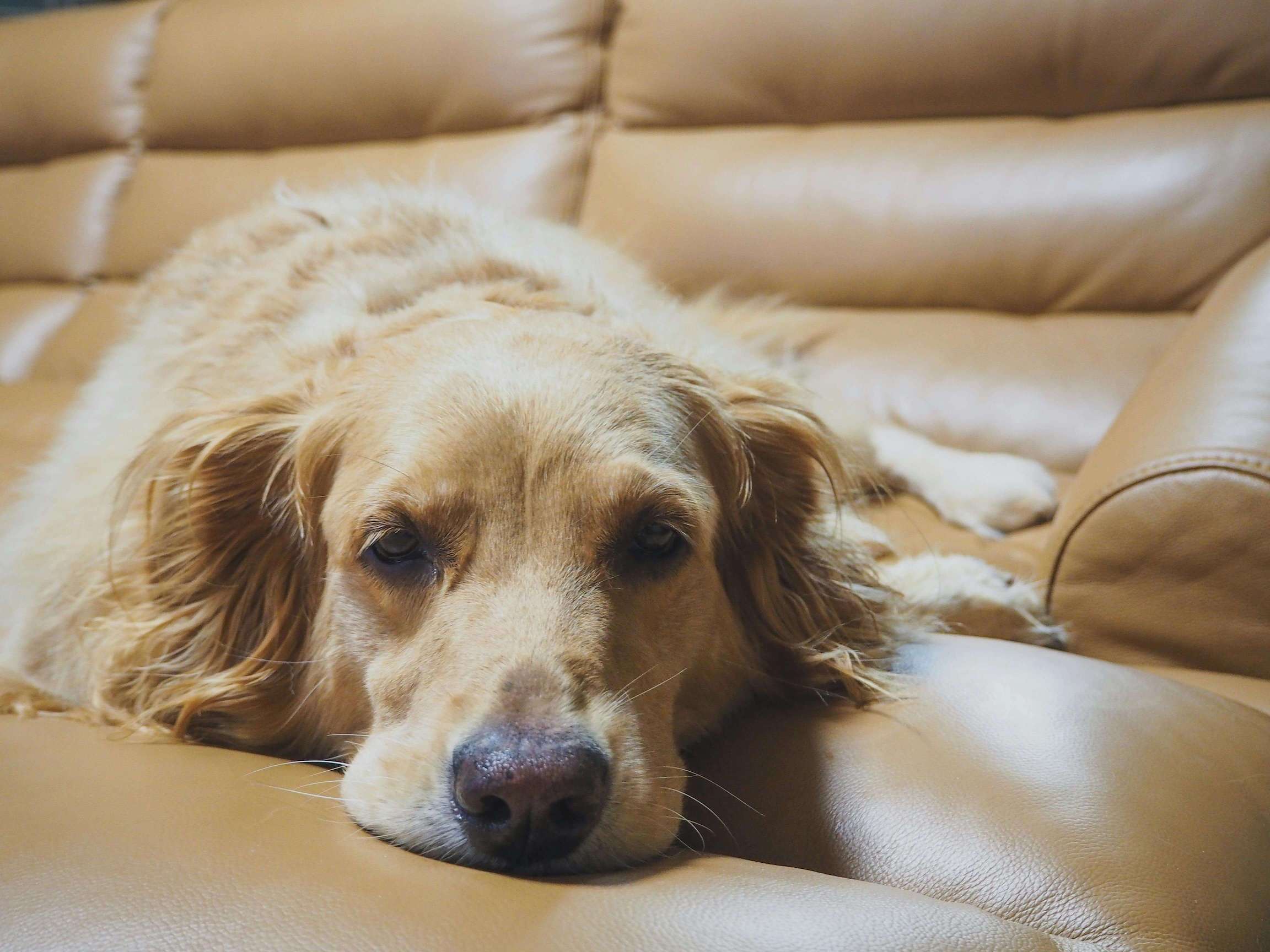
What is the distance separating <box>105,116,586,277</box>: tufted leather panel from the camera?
144 inches

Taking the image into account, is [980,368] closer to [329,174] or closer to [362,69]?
[329,174]

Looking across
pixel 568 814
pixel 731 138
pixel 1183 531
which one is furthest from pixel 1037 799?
pixel 731 138

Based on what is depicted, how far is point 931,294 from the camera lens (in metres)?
3.12

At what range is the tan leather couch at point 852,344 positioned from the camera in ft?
3.30

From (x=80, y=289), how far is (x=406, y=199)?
9.39 ft

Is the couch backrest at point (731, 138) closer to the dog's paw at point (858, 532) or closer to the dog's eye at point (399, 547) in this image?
the dog's paw at point (858, 532)

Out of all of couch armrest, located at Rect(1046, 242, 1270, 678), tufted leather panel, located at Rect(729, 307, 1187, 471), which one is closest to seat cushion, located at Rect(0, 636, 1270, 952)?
couch armrest, located at Rect(1046, 242, 1270, 678)

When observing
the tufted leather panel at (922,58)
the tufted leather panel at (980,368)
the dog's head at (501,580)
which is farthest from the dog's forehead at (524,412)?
the tufted leather panel at (922,58)

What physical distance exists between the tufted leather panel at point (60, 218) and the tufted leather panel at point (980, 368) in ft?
10.2

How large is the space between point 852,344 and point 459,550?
1.95 metres

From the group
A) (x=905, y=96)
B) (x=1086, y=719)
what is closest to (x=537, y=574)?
(x=1086, y=719)

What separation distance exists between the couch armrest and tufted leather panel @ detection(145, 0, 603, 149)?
A: 253cm

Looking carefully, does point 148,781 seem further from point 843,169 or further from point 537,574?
point 843,169

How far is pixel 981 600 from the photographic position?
1.89 metres
